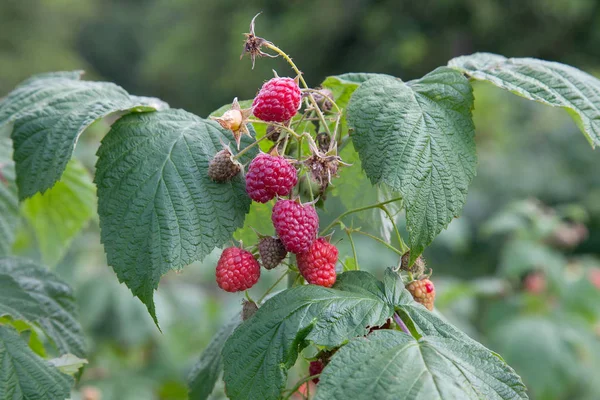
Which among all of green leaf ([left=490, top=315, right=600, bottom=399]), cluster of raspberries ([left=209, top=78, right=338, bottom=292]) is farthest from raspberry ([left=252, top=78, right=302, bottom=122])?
green leaf ([left=490, top=315, right=600, bottom=399])

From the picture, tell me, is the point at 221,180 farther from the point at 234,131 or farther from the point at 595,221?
the point at 595,221

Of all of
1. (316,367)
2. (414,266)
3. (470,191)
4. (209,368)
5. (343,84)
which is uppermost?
(343,84)

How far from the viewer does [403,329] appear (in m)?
0.95

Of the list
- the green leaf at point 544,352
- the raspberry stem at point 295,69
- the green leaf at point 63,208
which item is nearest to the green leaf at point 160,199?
the raspberry stem at point 295,69

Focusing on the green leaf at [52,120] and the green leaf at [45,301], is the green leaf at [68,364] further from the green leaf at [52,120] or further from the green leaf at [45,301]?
the green leaf at [52,120]

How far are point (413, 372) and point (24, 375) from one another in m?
0.58

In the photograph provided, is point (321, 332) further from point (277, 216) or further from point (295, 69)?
point (295, 69)

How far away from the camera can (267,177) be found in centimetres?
92

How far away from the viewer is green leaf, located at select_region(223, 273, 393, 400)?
0.89 metres

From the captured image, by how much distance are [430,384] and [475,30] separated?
11.9m

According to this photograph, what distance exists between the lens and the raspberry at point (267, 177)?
0.92 meters

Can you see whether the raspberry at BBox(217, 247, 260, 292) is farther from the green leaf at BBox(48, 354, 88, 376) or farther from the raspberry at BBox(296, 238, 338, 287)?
the green leaf at BBox(48, 354, 88, 376)

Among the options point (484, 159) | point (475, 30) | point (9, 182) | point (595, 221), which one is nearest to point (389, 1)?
point (475, 30)

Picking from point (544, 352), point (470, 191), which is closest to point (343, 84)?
point (544, 352)
